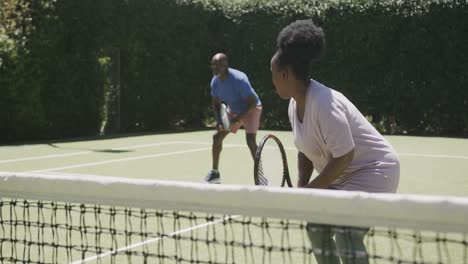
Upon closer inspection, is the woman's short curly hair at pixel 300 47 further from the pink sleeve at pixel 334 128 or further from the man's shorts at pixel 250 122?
the man's shorts at pixel 250 122

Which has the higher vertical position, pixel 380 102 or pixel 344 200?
pixel 344 200

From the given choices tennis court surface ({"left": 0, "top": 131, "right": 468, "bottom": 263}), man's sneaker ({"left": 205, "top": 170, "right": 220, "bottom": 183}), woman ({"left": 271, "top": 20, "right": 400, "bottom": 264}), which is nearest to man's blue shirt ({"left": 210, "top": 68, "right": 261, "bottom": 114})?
man's sneaker ({"left": 205, "top": 170, "right": 220, "bottom": 183})

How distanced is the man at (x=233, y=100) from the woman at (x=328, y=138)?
4850mm

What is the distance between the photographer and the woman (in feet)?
9.98

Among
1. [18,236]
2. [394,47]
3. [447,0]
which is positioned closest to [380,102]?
[394,47]

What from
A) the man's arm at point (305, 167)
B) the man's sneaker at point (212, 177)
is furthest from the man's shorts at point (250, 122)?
the man's arm at point (305, 167)

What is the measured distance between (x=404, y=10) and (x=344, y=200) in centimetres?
1388

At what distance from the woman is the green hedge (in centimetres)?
1074

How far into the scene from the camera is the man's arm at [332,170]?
10.0 feet

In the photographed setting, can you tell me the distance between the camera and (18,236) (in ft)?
18.9

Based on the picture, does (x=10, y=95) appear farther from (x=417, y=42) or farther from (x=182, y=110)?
(x=417, y=42)

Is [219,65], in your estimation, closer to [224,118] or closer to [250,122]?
[224,118]

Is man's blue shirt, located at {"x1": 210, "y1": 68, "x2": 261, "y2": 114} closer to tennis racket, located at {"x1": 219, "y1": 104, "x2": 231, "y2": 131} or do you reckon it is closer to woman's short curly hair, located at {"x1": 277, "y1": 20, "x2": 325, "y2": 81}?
tennis racket, located at {"x1": 219, "y1": 104, "x2": 231, "y2": 131}

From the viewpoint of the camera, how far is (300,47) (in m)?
3.11
